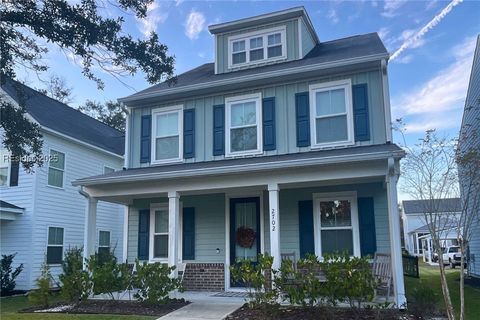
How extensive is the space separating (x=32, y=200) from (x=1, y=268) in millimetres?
2155

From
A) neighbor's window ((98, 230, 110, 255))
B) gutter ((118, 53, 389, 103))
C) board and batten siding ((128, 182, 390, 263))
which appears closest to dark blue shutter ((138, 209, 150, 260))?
board and batten siding ((128, 182, 390, 263))

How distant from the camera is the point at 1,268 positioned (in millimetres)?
12617

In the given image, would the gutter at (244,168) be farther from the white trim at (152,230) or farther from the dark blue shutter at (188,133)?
the white trim at (152,230)

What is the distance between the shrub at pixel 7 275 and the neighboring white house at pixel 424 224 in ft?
37.1

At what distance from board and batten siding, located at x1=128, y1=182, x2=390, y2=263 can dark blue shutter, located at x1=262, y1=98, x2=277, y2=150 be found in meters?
1.20

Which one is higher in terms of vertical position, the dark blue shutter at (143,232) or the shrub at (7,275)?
the dark blue shutter at (143,232)

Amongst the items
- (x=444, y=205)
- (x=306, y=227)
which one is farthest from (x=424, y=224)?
(x=444, y=205)

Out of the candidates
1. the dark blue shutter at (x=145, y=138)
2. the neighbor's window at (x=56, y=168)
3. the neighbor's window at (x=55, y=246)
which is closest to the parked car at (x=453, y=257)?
the dark blue shutter at (x=145, y=138)

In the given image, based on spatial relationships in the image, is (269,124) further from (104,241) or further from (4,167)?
(104,241)

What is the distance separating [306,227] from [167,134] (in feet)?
15.0

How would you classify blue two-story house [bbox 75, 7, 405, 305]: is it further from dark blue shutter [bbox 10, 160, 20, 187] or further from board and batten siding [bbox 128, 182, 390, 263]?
dark blue shutter [bbox 10, 160, 20, 187]

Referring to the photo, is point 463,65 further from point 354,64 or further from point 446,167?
point 446,167

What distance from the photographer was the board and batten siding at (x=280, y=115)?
32.9ft

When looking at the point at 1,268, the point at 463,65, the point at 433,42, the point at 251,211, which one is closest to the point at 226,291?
the point at 251,211
